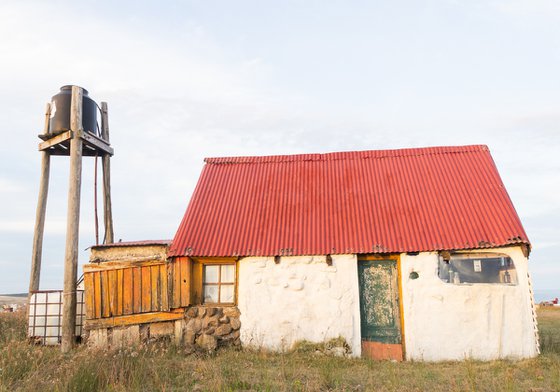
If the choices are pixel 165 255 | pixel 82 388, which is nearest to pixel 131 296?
pixel 165 255

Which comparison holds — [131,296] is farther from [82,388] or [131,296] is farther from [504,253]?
[504,253]

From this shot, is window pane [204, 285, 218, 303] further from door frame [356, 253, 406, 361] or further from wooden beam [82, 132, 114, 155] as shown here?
wooden beam [82, 132, 114, 155]

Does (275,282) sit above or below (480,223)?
below

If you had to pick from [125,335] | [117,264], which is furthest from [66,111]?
[125,335]

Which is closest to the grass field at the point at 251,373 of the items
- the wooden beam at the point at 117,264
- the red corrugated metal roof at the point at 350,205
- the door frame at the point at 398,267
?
the door frame at the point at 398,267

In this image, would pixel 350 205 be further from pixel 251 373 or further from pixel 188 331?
pixel 251 373

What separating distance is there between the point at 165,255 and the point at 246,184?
3321mm

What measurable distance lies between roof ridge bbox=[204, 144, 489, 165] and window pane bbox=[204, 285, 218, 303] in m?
4.39

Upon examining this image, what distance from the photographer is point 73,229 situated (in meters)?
11.3

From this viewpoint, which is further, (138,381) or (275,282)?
(275,282)

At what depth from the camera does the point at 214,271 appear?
11.1 meters

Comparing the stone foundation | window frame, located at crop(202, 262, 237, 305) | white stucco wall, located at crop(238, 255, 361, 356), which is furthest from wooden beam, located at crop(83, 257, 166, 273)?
white stucco wall, located at crop(238, 255, 361, 356)

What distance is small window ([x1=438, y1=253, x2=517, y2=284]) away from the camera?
1029 cm

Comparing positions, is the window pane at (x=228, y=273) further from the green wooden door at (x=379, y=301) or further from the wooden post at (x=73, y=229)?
the wooden post at (x=73, y=229)
